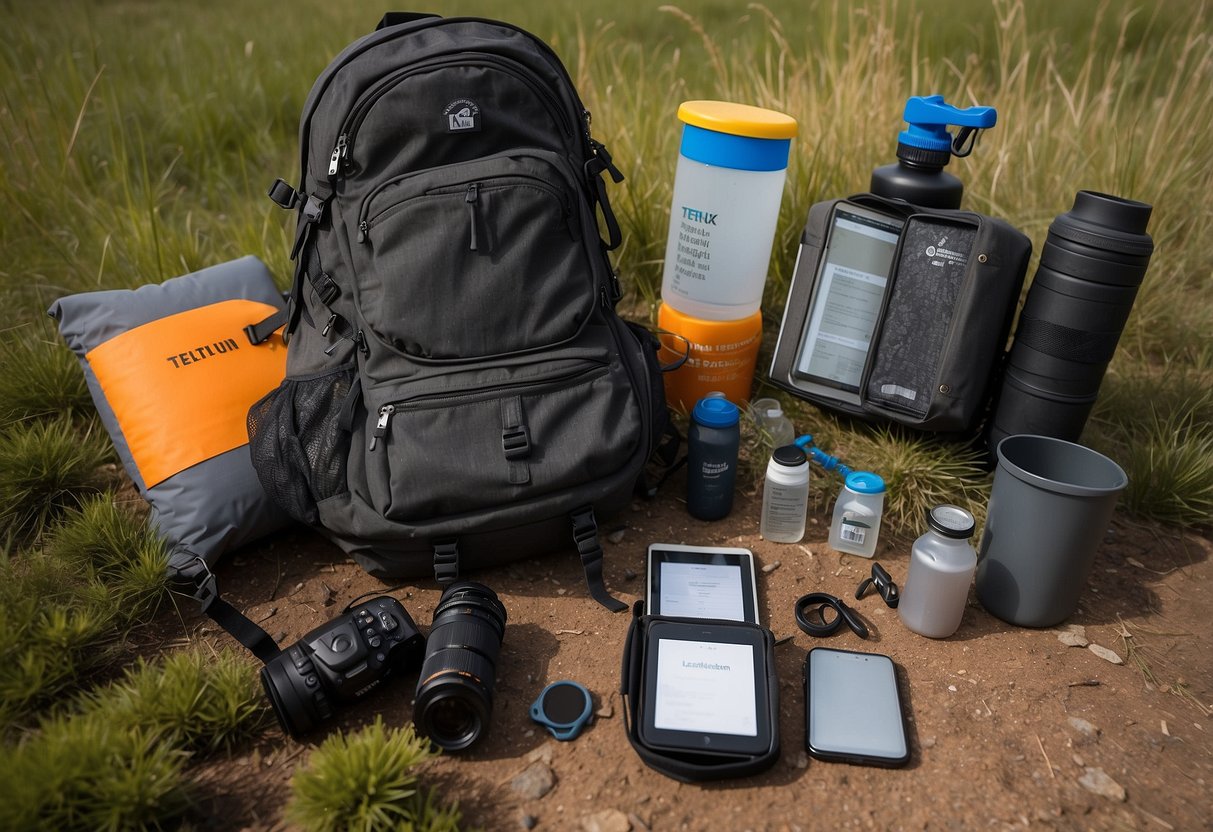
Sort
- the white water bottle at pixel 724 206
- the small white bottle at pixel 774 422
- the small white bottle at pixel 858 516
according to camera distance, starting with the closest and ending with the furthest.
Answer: the small white bottle at pixel 858 516 → the white water bottle at pixel 724 206 → the small white bottle at pixel 774 422

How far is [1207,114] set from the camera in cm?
426

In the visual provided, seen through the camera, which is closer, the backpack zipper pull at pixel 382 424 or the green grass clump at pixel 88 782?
the green grass clump at pixel 88 782

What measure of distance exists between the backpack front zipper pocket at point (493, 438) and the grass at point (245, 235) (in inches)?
28.1

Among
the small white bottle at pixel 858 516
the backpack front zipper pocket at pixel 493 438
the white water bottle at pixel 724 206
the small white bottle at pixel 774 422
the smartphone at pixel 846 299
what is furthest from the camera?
the small white bottle at pixel 774 422

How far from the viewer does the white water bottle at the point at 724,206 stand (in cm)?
296

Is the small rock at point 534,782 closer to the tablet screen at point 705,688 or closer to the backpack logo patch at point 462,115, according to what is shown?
the tablet screen at point 705,688

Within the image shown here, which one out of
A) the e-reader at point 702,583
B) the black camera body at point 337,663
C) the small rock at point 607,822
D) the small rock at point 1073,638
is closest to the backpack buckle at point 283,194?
the black camera body at point 337,663

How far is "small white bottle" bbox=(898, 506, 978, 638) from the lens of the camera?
238cm

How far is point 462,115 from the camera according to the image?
8.39ft

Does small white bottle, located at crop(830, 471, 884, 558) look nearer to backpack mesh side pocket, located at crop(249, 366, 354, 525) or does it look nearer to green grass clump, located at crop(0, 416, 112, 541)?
backpack mesh side pocket, located at crop(249, 366, 354, 525)

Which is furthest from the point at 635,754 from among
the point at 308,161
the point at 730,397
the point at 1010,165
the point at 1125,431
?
the point at 1010,165

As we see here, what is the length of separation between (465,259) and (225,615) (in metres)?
1.27

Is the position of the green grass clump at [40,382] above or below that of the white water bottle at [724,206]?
below

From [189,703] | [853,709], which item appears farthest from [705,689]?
[189,703]
